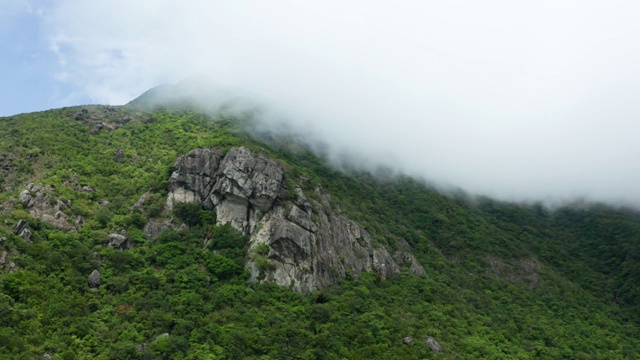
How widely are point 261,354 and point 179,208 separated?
101 ft

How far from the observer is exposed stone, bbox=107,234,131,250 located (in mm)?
78812

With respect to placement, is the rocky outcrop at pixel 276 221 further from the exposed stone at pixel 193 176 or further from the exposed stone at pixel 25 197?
the exposed stone at pixel 25 197

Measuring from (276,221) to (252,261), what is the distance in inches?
314

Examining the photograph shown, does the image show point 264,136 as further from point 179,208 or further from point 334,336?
point 334,336

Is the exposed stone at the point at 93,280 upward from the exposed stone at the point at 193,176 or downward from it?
downward

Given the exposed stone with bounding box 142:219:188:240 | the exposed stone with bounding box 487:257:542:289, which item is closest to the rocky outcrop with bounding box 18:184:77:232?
the exposed stone with bounding box 142:219:188:240

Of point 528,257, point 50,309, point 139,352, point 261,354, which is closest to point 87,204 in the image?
point 50,309

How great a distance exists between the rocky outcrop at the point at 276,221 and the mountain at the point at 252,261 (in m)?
0.30

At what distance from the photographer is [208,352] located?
2505 inches

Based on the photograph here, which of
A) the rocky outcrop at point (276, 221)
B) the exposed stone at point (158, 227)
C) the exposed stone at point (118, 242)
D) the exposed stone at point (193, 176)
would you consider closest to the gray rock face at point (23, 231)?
the exposed stone at point (118, 242)

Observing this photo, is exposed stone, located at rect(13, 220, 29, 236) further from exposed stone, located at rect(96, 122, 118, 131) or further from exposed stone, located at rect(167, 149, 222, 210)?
exposed stone, located at rect(96, 122, 118, 131)

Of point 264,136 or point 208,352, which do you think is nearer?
point 208,352

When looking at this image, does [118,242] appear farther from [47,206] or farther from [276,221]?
[276,221]

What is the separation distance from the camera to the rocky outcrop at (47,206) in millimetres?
77875
